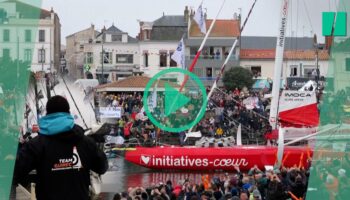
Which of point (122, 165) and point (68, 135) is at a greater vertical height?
point (68, 135)

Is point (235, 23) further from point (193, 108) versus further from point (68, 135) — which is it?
point (68, 135)

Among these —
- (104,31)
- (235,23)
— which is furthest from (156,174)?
(104,31)

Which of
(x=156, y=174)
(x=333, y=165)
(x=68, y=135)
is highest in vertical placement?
(x=68, y=135)

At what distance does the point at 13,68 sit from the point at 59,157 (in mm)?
632

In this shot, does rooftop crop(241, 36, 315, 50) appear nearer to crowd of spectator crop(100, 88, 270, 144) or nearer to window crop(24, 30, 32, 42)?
crowd of spectator crop(100, 88, 270, 144)

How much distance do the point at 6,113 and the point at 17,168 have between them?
458 millimetres

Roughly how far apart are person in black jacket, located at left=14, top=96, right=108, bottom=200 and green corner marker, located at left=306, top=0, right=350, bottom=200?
8.00ft

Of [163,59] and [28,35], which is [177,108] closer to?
[28,35]

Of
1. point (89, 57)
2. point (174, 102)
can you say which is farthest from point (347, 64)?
point (89, 57)

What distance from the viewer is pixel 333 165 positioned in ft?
22.8

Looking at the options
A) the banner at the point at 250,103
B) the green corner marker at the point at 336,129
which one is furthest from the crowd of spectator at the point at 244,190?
the banner at the point at 250,103

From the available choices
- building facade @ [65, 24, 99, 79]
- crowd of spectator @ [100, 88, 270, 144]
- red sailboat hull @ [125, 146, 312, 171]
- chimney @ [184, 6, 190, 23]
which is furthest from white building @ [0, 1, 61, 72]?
building facade @ [65, 24, 99, 79]

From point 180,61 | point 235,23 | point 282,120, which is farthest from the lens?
point 235,23

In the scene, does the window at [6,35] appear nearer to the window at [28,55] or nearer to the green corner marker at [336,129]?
the window at [28,55]
